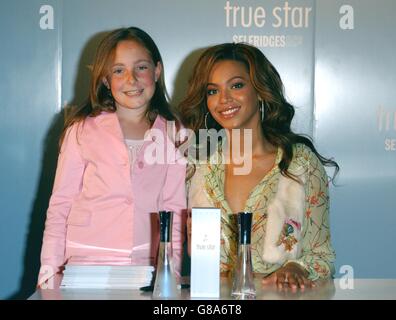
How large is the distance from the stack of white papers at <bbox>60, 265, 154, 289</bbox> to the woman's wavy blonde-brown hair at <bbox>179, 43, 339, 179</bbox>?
0.99 m

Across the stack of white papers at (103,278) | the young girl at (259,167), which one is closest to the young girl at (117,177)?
the young girl at (259,167)

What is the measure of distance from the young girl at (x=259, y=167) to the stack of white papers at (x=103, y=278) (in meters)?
0.60

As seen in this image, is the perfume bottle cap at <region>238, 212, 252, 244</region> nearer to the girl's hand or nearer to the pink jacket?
the girl's hand

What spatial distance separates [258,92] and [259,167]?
33cm

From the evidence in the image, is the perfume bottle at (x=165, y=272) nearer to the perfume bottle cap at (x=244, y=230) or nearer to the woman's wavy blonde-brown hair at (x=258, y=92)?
the perfume bottle cap at (x=244, y=230)

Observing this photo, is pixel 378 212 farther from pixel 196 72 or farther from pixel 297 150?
pixel 196 72

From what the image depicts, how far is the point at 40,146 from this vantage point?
138 inches

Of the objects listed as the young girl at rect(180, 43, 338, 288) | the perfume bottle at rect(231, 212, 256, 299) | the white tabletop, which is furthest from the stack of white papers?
the young girl at rect(180, 43, 338, 288)

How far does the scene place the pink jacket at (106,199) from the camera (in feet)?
10.7

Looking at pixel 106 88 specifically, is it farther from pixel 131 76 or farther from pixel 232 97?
pixel 232 97

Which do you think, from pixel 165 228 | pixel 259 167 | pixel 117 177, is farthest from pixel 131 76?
pixel 165 228

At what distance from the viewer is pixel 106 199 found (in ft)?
10.7

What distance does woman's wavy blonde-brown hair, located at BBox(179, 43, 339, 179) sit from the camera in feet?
11.0
